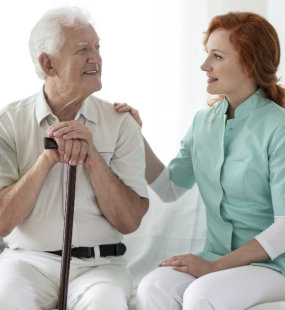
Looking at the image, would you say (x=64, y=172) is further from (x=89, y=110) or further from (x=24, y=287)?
(x=24, y=287)

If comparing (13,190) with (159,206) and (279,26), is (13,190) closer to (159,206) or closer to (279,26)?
(159,206)

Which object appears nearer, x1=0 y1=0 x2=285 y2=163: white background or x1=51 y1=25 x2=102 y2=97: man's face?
x1=51 y1=25 x2=102 y2=97: man's face

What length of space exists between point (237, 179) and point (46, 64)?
79cm

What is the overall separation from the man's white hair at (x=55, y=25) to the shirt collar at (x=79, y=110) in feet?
0.57

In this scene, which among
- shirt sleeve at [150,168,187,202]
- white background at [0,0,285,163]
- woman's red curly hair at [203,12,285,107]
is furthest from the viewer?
white background at [0,0,285,163]

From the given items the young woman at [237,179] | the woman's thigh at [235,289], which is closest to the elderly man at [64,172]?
the young woman at [237,179]

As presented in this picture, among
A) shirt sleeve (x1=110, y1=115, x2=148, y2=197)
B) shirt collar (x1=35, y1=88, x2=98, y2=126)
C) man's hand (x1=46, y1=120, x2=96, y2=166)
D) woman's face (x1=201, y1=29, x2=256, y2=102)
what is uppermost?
woman's face (x1=201, y1=29, x2=256, y2=102)

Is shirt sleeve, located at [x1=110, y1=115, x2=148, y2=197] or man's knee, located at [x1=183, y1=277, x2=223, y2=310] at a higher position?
shirt sleeve, located at [x1=110, y1=115, x2=148, y2=197]

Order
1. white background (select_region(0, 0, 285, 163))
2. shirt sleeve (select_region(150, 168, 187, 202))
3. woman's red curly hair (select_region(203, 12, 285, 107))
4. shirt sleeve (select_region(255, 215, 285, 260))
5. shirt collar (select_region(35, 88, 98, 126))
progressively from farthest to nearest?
white background (select_region(0, 0, 285, 163)) < shirt sleeve (select_region(150, 168, 187, 202)) < shirt collar (select_region(35, 88, 98, 126)) < woman's red curly hair (select_region(203, 12, 285, 107)) < shirt sleeve (select_region(255, 215, 285, 260))

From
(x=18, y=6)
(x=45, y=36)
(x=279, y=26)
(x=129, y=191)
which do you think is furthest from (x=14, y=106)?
(x=279, y=26)

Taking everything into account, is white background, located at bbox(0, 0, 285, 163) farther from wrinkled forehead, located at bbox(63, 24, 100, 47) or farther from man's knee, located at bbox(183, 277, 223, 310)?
man's knee, located at bbox(183, 277, 223, 310)

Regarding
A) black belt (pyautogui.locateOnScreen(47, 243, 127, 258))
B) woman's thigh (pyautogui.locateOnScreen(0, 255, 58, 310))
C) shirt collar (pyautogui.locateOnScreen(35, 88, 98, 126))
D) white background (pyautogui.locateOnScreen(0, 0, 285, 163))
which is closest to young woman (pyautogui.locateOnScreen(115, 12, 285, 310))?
shirt collar (pyautogui.locateOnScreen(35, 88, 98, 126))

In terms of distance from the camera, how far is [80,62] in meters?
1.96

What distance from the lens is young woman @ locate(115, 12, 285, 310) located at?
1.72m
